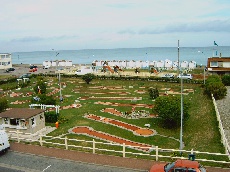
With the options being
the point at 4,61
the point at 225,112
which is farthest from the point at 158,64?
the point at 225,112

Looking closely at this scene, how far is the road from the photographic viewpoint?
17.1m

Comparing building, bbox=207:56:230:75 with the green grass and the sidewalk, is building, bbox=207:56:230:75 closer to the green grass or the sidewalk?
the green grass

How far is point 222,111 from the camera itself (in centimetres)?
3123

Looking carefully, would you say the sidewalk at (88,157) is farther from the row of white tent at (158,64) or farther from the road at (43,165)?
the row of white tent at (158,64)

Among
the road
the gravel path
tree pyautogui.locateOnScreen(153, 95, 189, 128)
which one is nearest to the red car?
the road

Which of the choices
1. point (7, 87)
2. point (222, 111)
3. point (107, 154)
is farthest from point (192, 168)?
point (7, 87)

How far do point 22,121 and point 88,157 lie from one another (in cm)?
905

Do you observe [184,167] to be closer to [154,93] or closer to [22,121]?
[22,121]

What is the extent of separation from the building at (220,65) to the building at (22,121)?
1703 inches

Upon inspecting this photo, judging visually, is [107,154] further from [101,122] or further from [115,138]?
[101,122]

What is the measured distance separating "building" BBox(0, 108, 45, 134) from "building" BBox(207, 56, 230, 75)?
43261mm

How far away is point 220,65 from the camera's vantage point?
58.1 m

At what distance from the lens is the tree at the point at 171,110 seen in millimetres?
26578

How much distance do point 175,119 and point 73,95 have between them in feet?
75.6
